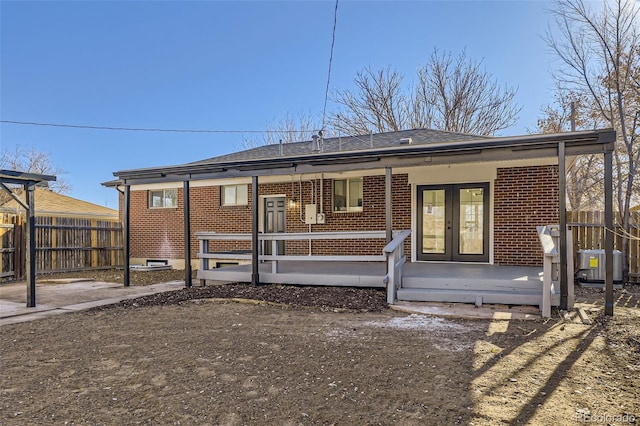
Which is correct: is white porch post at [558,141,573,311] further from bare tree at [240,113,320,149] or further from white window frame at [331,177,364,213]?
bare tree at [240,113,320,149]

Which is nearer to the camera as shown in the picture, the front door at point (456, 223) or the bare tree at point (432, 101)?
the front door at point (456, 223)

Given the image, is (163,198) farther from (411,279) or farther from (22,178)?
(411,279)

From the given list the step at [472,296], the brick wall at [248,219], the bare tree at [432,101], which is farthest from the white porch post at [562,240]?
the bare tree at [432,101]

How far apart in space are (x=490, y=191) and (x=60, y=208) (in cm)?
2207

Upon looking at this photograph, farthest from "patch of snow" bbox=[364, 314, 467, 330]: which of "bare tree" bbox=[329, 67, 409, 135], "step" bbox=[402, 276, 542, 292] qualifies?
"bare tree" bbox=[329, 67, 409, 135]

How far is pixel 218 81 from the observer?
83.1ft

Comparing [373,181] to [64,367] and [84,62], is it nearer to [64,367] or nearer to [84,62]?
[64,367]

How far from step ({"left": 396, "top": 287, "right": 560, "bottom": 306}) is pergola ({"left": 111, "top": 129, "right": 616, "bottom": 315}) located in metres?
0.40

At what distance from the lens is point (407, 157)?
6902 mm

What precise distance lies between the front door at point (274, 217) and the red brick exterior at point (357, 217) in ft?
0.77

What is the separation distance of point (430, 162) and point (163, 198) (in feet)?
33.7

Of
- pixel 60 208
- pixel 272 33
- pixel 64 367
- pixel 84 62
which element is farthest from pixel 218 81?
pixel 64 367

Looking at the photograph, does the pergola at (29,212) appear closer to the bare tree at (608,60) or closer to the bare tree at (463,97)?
the bare tree at (608,60)

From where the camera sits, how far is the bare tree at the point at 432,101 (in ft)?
66.6
